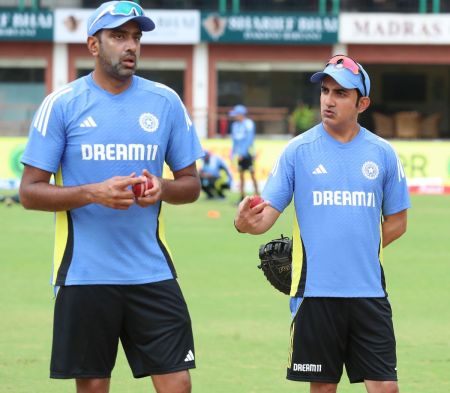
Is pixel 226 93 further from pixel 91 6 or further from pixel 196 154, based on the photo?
pixel 196 154

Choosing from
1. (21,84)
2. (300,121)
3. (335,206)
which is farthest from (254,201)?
(21,84)

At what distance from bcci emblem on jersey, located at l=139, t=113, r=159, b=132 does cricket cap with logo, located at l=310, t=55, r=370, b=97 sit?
0.91m

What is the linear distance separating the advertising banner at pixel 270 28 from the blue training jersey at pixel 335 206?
37.8 meters

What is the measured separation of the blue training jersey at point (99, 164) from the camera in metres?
5.95

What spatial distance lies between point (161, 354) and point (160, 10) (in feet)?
128

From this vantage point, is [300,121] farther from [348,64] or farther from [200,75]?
[348,64]

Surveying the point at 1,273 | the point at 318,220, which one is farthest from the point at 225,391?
the point at 1,273

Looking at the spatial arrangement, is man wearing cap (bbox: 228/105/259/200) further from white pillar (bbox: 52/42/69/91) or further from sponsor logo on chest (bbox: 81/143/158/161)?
sponsor logo on chest (bbox: 81/143/158/161)

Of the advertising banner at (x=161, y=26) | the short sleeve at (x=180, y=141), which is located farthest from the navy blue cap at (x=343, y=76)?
the advertising banner at (x=161, y=26)

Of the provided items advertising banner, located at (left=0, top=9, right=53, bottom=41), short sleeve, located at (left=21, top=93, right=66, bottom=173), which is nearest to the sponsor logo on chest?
short sleeve, located at (left=21, top=93, right=66, bottom=173)

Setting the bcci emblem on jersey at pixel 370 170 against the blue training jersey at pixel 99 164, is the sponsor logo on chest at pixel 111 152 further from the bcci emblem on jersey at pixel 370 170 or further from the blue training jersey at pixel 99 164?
the bcci emblem on jersey at pixel 370 170

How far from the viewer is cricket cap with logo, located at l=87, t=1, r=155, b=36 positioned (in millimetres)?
5941

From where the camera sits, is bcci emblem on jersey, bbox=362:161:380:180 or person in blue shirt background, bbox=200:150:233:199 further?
person in blue shirt background, bbox=200:150:233:199

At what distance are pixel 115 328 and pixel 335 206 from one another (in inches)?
50.2
